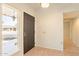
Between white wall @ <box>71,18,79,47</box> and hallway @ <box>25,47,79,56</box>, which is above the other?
white wall @ <box>71,18,79,47</box>

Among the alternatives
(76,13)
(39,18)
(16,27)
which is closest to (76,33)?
(76,13)

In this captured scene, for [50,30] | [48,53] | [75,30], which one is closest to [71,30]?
[75,30]

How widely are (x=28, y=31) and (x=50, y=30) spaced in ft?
1.29

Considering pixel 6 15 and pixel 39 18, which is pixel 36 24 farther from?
pixel 6 15

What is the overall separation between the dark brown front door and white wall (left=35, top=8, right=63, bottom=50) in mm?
88

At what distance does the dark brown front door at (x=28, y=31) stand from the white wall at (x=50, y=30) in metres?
0.09

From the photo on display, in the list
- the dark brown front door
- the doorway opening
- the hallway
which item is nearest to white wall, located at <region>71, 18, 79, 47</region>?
the doorway opening

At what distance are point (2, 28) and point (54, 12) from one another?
2.74 ft

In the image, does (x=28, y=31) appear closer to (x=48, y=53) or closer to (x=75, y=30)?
(x=48, y=53)

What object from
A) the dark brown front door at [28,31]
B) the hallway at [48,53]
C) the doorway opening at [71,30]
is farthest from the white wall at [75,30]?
the dark brown front door at [28,31]

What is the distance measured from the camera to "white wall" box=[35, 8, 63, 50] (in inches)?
72.9

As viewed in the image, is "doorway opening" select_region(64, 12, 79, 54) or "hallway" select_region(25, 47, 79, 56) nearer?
"hallway" select_region(25, 47, 79, 56)

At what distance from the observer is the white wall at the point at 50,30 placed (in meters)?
1.85

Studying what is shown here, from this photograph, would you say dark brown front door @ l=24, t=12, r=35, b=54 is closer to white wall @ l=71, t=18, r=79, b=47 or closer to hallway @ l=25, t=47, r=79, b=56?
hallway @ l=25, t=47, r=79, b=56
